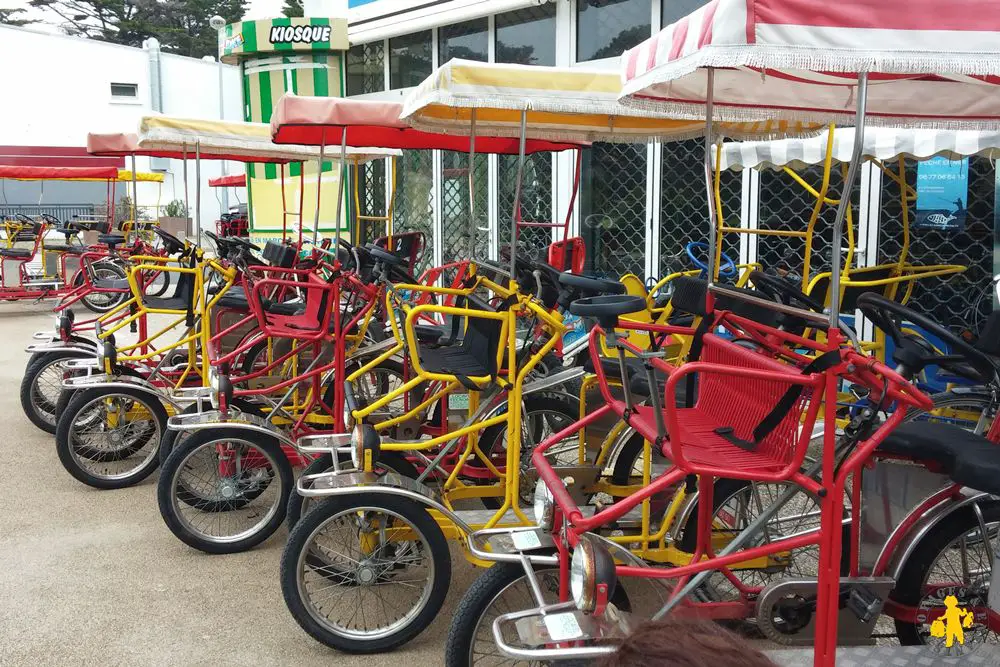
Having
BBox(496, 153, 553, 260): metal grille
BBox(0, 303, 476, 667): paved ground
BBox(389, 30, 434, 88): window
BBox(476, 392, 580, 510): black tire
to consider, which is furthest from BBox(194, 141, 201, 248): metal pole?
BBox(389, 30, 434, 88): window

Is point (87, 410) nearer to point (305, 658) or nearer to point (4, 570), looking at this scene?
point (4, 570)

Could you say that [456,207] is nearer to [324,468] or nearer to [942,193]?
[942,193]

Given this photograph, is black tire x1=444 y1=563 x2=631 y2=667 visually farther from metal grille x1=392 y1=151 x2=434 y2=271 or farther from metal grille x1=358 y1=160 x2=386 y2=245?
metal grille x1=358 y1=160 x2=386 y2=245

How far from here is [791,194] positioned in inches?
327

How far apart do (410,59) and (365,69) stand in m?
1.23

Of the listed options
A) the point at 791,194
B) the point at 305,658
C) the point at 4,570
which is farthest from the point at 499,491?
the point at 791,194

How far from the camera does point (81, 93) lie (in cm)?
3169

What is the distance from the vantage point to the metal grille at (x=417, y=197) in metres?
13.0

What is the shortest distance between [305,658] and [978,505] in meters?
2.37

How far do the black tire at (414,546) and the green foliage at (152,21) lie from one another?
152 ft

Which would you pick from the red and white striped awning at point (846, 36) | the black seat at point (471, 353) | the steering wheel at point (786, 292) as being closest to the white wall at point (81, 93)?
the black seat at point (471, 353)

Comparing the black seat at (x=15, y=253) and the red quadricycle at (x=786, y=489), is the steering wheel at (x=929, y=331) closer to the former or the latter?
the red quadricycle at (x=786, y=489)

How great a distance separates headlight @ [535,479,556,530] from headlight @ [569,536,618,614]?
40 cm

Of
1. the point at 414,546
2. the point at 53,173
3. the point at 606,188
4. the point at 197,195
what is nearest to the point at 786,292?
the point at 414,546
